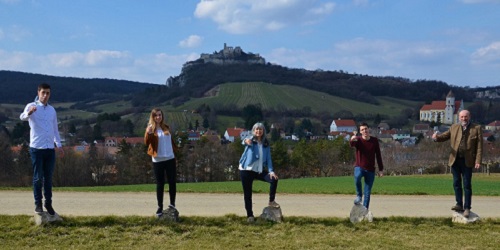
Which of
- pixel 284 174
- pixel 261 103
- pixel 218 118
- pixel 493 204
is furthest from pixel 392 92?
pixel 493 204

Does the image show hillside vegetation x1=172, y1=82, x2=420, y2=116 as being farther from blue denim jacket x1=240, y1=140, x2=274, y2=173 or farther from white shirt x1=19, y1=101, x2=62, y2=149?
white shirt x1=19, y1=101, x2=62, y2=149

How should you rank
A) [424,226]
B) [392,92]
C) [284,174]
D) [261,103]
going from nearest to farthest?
[424,226]
[284,174]
[261,103]
[392,92]

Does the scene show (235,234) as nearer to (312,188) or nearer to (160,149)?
(160,149)

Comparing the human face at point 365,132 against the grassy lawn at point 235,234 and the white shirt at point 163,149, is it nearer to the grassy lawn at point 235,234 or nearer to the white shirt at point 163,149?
the grassy lawn at point 235,234

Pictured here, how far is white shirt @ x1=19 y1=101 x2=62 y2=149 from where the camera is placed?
25.8ft

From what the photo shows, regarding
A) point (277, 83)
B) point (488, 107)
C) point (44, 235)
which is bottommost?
point (44, 235)

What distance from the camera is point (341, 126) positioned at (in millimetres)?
104812

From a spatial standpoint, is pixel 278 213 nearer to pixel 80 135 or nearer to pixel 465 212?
pixel 465 212

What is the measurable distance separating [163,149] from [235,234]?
2.17 metres

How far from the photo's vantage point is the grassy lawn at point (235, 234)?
717 centimetres

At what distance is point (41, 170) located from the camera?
26.2 feet

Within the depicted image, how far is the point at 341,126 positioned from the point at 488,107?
5090 cm

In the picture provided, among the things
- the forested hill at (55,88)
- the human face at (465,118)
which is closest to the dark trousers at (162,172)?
the human face at (465,118)

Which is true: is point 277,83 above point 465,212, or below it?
above
